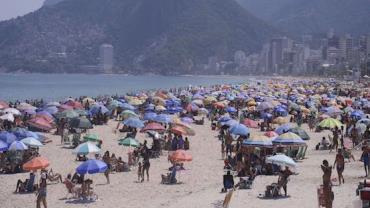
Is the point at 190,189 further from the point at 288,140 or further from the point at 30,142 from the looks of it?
the point at 30,142

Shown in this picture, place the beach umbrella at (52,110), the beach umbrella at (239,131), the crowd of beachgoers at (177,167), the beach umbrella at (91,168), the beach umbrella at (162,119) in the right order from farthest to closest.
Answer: the beach umbrella at (52,110)
the beach umbrella at (162,119)
the beach umbrella at (239,131)
the beach umbrella at (91,168)
the crowd of beachgoers at (177,167)

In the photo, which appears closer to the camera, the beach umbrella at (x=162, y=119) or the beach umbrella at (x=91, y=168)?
the beach umbrella at (x=91, y=168)

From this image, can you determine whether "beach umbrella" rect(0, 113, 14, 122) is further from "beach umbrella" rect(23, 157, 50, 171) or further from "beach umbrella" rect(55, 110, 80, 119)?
"beach umbrella" rect(23, 157, 50, 171)

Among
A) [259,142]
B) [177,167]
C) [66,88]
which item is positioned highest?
[259,142]

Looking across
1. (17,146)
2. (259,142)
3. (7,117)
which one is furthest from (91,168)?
(7,117)

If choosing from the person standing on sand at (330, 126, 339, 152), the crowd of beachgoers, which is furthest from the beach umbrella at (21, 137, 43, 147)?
the person standing on sand at (330, 126, 339, 152)

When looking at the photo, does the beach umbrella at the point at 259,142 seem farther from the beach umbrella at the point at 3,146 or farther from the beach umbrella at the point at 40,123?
the beach umbrella at the point at 40,123

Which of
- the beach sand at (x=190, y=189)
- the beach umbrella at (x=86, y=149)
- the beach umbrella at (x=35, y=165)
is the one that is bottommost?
the beach sand at (x=190, y=189)

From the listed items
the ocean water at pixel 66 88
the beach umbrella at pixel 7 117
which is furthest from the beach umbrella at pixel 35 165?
the ocean water at pixel 66 88

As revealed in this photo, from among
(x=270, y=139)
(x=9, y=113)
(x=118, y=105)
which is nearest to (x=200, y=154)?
(x=270, y=139)
